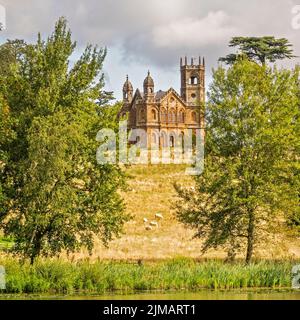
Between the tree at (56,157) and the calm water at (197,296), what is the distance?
5.15 m

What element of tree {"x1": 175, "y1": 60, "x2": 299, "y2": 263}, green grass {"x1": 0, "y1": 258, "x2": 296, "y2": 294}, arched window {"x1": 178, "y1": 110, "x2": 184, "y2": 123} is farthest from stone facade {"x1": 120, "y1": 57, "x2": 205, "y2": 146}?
green grass {"x1": 0, "y1": 258, "x2": 296, "y2": 294}

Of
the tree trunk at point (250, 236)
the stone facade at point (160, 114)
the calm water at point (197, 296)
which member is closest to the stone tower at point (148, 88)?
the stone facade at point (160, 114)

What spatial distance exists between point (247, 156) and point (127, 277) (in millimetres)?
9438

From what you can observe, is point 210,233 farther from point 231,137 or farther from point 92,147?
point 92,147

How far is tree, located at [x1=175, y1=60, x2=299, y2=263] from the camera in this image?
35.8 m

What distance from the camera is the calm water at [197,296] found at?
26.9m

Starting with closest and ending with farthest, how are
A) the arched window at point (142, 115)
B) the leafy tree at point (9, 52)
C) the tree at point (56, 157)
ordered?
the tree at point (56, 157) → the leafy tree at point (9, 52) → the arched window at point (142, 115)

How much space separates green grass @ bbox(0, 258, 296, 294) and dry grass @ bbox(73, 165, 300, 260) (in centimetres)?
654

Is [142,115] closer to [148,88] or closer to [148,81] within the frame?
[148,88]

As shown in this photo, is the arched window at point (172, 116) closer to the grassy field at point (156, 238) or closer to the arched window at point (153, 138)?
the arched window at point (153, 138)

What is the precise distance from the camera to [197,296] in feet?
89.9

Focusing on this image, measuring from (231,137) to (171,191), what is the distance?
2145 cm

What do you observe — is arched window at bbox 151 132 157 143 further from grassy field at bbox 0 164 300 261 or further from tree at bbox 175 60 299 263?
tree at bbox 175 60 299 263
